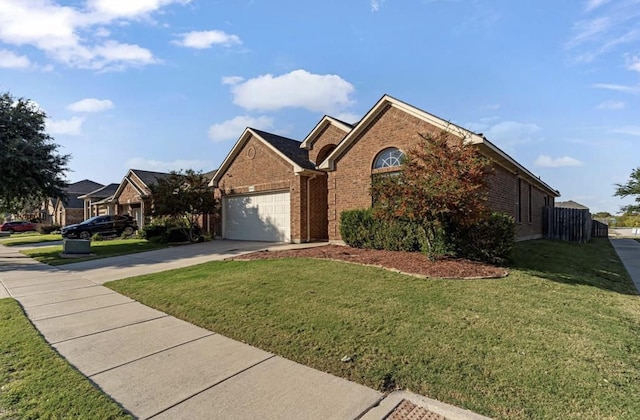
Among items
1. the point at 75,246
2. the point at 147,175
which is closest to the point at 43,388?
the point at 75,246

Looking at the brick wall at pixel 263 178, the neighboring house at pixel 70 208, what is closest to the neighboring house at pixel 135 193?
the brick wall at pixel 263 178

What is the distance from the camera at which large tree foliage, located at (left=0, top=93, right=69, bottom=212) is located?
1527 centimetres

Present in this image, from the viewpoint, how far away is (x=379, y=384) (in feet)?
12.0

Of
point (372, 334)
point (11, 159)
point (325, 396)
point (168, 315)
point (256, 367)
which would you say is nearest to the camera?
point (325, 396)

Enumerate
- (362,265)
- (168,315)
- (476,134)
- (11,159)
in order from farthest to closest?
(11,159) < (476,134) < (362,265) < (168,315)

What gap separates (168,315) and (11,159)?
14077mm

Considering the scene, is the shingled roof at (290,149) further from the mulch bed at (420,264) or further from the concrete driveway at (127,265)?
the mulch bed at (420,264)

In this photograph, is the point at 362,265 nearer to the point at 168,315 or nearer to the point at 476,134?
the point at 168,315

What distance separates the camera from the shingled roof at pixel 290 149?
1808 centimetres

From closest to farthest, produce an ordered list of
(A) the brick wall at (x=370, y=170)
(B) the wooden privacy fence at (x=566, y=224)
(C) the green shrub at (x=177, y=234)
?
(A) the brick wall at (x=370, y=170)
(C) the green shrub at (x=177, y=234)
(B) the wooden privacy fence at (x=566, y=224)

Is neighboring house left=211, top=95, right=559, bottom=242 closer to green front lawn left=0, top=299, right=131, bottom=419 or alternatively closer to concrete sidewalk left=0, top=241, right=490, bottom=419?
concrete sidewalk left=0, top=241, right=490, bottom=419

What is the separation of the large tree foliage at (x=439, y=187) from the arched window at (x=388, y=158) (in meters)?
4.23

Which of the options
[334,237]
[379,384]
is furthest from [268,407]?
[334,237]

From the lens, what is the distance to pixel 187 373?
3.98 meters
